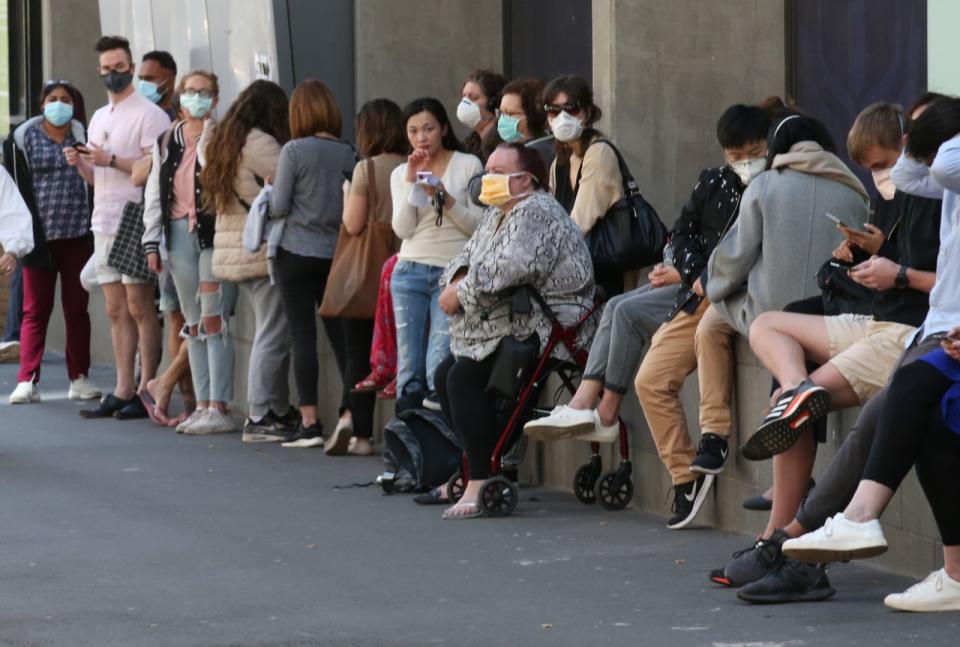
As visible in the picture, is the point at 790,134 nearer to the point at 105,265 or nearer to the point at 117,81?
the point at 105,265

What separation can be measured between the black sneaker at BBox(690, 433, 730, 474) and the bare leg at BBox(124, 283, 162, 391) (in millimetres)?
5873

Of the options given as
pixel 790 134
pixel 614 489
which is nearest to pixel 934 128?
pixel 790 134

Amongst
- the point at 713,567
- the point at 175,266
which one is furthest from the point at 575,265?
the point at 175,266

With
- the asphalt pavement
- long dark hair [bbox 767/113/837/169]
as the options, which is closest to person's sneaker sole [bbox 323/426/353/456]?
the asphalt pavement

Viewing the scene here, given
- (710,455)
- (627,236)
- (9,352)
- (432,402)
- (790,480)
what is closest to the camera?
(790,480)

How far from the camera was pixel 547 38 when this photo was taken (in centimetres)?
1477

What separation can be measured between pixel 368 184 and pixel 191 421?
97.2 inches

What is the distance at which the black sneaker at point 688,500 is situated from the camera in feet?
28.9

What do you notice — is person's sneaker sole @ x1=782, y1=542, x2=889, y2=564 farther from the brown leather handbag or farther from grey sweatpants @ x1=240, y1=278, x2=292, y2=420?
grey sweatpants @ x1=240, y1=278, x2=292, y2=420

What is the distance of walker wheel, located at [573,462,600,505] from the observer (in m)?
9.75

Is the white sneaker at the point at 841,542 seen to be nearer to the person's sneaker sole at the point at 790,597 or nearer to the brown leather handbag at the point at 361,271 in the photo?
the person's sneaker sole at the point at 790,597

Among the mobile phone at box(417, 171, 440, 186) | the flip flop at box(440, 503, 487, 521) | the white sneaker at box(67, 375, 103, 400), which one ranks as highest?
the mobile phone at box(417, 171, 440, 186)

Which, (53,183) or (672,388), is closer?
(672,388)

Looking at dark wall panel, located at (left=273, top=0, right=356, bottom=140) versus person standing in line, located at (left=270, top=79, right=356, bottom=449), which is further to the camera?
dark wall panel, located at (left=273, top=0, right=356, bottom=140)
